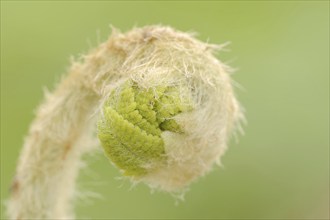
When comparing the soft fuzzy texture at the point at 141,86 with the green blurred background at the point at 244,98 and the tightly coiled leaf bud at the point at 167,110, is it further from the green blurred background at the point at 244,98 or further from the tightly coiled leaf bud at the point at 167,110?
the green blurred background at the point at 244,98

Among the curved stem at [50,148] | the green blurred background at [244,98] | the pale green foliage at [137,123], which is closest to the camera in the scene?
the pale green foliage at [137,123]

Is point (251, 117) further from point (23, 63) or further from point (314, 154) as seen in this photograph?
point (23, 63)

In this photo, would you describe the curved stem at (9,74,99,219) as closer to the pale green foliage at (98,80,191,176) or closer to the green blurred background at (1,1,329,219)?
the pale green foliage at (98,80,191,176)

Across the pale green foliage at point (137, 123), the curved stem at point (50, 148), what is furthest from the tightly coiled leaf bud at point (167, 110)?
the curved stem at point (50, 148)

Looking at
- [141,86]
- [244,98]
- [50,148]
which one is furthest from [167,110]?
[244,98]

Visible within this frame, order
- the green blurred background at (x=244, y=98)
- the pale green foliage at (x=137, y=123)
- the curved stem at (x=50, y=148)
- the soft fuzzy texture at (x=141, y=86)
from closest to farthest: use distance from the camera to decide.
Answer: the pale green foliage at (x=137, y=123), the soft fuzzy texture at (x=141, y=86), the curved stem at (x=50, y=148), the green blurred background at (x=244, y=98)

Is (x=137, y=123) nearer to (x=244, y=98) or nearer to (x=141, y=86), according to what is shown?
(x=141, y=86)

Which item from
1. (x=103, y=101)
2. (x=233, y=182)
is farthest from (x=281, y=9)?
(x=103, y=101)
